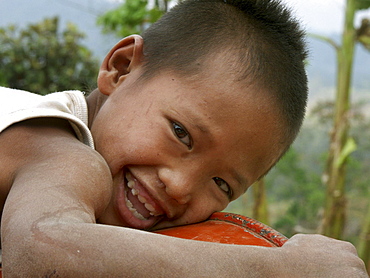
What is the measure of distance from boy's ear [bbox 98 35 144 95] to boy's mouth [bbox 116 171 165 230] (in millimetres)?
401

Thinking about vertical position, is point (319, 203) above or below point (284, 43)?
below

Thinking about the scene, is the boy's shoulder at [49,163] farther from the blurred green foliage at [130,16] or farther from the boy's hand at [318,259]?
the blurred green foliage at [130,16]

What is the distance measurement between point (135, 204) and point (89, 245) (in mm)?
650

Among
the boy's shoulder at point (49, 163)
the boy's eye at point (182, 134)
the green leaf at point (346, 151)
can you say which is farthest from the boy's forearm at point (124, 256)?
the green leaf at point (346, 151)

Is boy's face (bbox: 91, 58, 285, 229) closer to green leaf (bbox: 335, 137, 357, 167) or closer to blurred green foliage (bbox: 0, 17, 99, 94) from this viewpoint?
green leaf (bbox: 335, 137, 357, 167)

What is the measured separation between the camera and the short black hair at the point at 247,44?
1.59 meters

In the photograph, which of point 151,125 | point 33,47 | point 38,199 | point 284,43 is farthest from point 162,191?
point 33,47

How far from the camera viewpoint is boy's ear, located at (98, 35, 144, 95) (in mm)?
1741

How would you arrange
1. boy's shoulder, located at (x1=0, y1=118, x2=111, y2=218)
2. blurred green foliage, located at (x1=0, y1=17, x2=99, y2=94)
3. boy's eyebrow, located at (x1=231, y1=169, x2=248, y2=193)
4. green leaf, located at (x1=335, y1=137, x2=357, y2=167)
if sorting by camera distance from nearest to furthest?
boy's shoulder, located at (x1=0, y1=118, x2=111, y2=218)
boy's eyebrow, located at (x1=231, y1=169, x2=248, y2=193)
green leaf, located at (x1=335, y1=137, x2=357, y2=167)
blurred green foliage, located at (x1=0, y1=17, x2=99, y2=94)

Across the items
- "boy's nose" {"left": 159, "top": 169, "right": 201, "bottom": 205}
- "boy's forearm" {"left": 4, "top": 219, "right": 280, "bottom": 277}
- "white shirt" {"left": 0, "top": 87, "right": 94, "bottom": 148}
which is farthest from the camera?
"boy's nose" {"left": 159, "top": 169, "right": 201, "bottom": 205}

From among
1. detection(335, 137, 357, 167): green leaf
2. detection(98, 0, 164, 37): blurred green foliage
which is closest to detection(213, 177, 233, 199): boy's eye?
detection(335, 137, 357, 167): green leaf

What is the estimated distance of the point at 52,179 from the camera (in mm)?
1034

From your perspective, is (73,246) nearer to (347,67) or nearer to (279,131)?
(279,131)

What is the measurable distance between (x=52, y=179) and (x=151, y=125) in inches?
19.2
